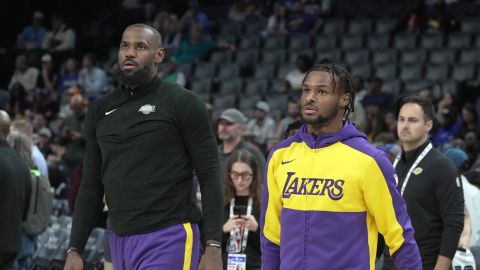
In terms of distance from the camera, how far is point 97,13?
20109 mm

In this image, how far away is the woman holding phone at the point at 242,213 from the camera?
6758 mm

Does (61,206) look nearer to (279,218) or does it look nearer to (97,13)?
(279,218)

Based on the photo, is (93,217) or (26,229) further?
(26,229)

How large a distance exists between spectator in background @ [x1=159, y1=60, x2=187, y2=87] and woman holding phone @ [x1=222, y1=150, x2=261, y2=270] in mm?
8713

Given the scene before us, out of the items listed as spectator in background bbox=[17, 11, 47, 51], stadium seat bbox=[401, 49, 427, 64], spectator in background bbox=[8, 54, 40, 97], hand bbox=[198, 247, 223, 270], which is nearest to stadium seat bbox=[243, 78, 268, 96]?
stadium seat bbox=[401, 49, 427, 64]

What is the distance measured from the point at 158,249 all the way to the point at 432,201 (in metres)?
1.99

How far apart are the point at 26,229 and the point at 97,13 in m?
12.3

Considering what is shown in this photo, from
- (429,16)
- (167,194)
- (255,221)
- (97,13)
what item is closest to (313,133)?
(167,194)

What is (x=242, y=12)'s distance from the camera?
18156 mm

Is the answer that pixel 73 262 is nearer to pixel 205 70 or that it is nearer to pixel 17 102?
pixel 17 102

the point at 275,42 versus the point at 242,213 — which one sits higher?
the point at 275,42

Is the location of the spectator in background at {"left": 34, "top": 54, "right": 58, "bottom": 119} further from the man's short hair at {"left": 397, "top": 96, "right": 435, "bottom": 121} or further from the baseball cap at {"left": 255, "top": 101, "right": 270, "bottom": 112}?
the man's short hair at {"left": 397, "top": 96, "right": 435, "bottom": 121}

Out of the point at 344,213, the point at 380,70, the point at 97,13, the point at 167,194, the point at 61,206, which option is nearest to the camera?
the point at 344,213

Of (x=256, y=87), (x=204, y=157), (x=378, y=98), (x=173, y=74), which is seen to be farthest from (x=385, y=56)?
(x=204, y=157)
